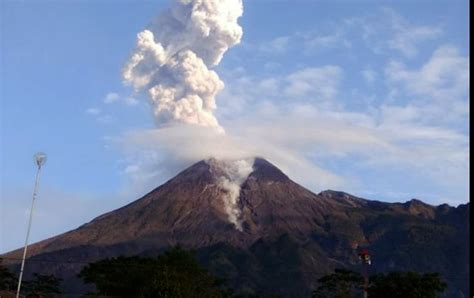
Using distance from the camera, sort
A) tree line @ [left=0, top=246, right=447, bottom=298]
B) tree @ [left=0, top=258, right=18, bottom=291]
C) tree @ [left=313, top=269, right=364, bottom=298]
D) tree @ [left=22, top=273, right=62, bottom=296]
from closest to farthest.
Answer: tree line @ [left=0, top=246, right=447, bottom=298]
tree @ [left=313, top=269, right=364, bottom=298]
tree @ [left=0, top=258, right=18, bottom=291]
tree @ [left=22, top=273, right=62, bottom=296]

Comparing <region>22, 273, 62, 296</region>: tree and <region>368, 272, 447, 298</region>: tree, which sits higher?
<region>22, 273, 62, 296</region>: tree

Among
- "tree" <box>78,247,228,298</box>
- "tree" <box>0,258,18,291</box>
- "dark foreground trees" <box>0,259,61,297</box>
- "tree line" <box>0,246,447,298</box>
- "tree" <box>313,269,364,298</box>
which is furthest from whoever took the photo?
"dark foreground trees" <box>0,259,61,297</box>

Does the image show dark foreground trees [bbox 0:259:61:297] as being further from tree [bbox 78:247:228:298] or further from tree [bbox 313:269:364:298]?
tree [bbox 313:269:364:298]

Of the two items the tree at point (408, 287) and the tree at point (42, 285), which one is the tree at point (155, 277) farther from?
the tree at point (42, 285)

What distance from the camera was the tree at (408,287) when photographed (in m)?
66.2

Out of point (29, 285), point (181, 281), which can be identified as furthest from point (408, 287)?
point (29, 285)

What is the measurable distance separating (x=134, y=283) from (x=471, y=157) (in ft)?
159

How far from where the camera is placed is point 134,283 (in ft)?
200

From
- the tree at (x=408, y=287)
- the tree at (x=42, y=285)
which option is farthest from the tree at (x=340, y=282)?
Answer: the tree at (x=42, y=285)

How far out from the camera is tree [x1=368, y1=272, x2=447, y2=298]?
6619 centimetres

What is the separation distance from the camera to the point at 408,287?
6644 cm

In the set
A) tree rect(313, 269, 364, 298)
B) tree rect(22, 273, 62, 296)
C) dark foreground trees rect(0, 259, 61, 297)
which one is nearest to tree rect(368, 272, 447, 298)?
tree rect(313, 269, 364, 298)

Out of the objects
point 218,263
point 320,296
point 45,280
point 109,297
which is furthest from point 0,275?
point 218,263

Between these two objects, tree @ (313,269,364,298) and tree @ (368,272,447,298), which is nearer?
tree @ (368,272,447,298)
